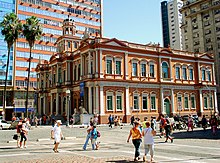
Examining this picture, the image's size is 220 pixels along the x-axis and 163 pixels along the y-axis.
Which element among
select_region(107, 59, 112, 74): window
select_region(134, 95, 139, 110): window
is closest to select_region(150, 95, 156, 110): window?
select_region(134, 95, 139, 110): window

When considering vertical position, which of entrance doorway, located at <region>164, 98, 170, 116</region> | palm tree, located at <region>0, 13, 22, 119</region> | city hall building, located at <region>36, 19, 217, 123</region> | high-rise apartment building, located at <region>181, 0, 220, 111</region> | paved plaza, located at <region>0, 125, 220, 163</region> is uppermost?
high-rise apartment building, located at <region>181, 0, 220, 111</region>

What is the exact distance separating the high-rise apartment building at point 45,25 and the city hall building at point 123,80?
1225cm

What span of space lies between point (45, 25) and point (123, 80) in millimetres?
42649

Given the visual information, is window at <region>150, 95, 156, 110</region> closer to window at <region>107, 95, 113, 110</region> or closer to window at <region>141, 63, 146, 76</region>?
window at <region>141, 63, 146, 76</region>

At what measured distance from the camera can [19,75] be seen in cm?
7050

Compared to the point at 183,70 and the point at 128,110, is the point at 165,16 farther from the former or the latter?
the point at 128,110

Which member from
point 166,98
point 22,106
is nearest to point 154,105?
point 166,98

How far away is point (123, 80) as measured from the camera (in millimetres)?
43500

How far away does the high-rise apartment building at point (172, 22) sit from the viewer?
449ft

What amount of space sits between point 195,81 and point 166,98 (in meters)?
9.10

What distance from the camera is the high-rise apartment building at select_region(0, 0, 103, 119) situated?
70312 millimetres

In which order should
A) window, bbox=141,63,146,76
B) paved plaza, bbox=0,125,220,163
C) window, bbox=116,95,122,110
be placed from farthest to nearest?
1. window, bbox=141,63,146,76
2. window, bbox=116,95,122,110
3. paved plaza, bbox=0,125,220,163

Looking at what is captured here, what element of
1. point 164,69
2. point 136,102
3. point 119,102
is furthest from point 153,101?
point 119,102

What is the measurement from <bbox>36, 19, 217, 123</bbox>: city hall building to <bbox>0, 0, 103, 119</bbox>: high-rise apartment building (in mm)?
12249
